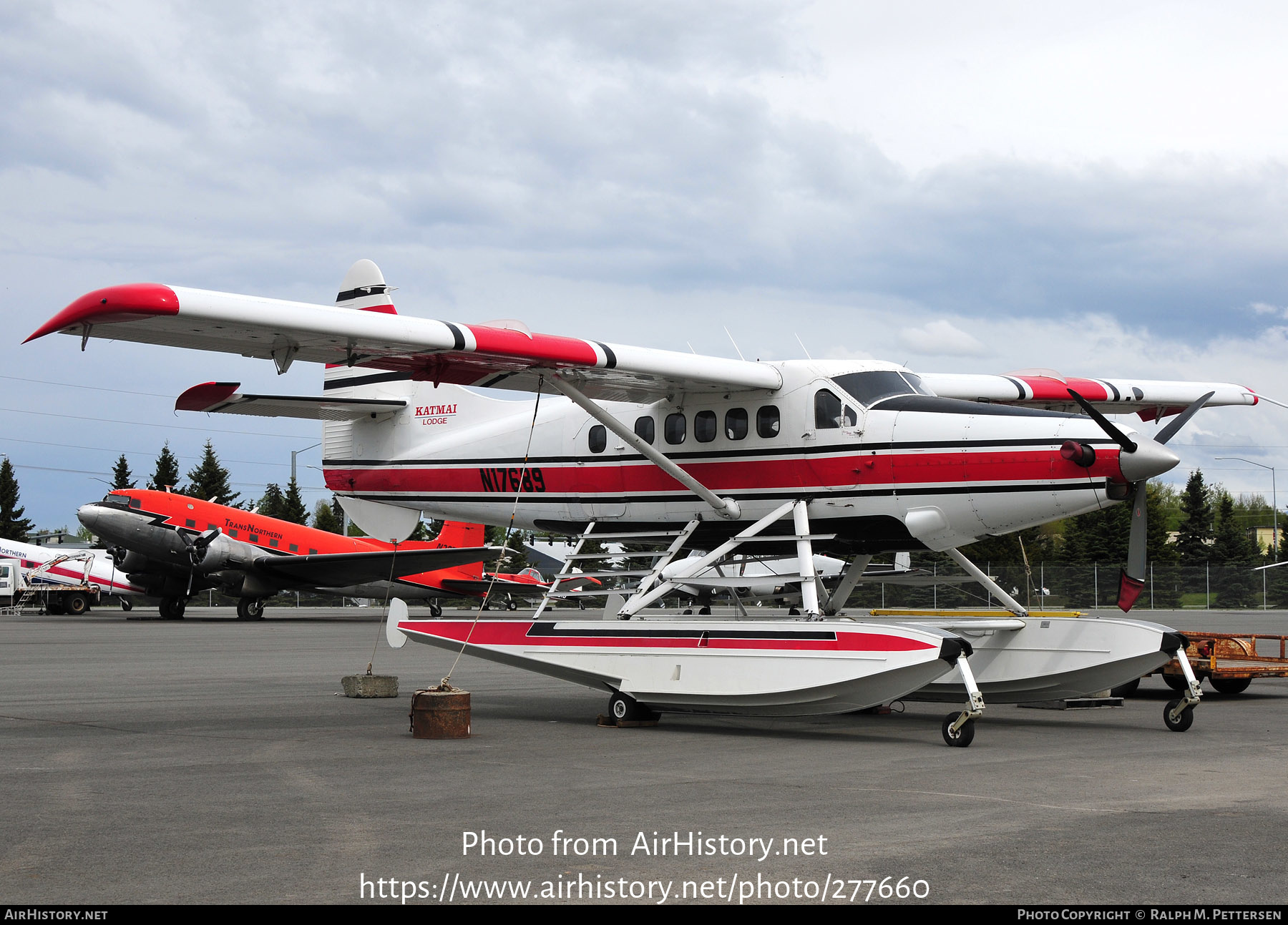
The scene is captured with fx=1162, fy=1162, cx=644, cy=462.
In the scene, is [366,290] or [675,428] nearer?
[675,428]

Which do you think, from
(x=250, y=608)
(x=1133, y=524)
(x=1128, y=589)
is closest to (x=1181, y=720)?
(x=1128, y=589)

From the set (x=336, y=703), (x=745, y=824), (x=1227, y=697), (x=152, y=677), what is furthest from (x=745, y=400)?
(x=152, y=677)

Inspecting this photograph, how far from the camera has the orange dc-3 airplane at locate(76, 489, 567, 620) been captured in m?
38.6

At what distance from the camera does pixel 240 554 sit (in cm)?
4012

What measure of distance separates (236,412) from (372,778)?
7153mm

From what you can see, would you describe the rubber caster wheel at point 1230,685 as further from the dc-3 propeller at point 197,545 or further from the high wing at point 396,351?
the dc-3 propeller at point 197,545

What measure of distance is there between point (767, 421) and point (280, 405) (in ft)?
19.7

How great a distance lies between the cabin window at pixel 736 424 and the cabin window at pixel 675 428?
534 mm

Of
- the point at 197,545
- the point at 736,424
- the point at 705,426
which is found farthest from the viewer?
the point at 197,545

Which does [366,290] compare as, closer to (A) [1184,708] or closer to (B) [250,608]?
(A) [1184,708]

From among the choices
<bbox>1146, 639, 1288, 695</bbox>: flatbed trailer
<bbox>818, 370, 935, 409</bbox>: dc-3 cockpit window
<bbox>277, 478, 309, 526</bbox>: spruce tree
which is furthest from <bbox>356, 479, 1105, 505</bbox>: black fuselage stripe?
<bbox>277, 478, 309, 526</bbox>: spruce tree

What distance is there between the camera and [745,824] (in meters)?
6.42

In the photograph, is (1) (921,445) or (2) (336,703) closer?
(1) (921,445)
